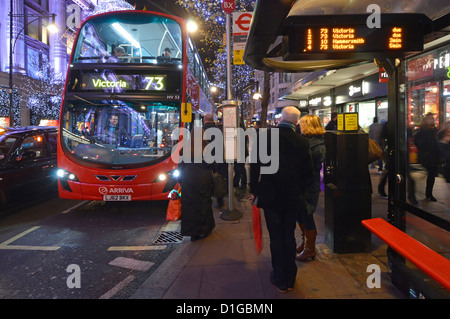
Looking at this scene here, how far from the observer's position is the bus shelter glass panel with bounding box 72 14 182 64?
6.66 m

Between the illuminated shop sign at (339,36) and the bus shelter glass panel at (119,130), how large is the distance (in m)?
3.77

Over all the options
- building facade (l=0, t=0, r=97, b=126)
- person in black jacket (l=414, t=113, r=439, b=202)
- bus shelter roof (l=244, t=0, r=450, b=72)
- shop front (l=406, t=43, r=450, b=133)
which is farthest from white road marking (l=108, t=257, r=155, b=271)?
building facade (l=0, t=0, r=97, b=126)

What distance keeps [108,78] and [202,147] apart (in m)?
3.21

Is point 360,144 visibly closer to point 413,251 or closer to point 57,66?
point 413,251

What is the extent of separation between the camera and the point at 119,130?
6.65m

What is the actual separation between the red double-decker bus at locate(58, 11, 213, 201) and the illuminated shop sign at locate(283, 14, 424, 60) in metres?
3.65

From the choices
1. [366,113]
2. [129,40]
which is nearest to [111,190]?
[129,40]

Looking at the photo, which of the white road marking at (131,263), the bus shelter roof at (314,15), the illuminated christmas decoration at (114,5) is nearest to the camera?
the bus shelter roof at (314,15)

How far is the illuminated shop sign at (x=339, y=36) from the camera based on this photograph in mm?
3242

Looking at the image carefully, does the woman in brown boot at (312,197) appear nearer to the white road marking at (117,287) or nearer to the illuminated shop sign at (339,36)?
the illuminated shop sign at (339,36)

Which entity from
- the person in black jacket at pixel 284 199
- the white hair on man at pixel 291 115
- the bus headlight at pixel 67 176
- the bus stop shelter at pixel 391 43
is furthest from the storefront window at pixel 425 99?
→ the bus headlight at pixel 67 176

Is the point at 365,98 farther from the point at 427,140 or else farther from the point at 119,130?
the point at 119,130

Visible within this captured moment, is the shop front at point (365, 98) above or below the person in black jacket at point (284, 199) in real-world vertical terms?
above

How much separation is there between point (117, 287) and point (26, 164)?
4929mm
